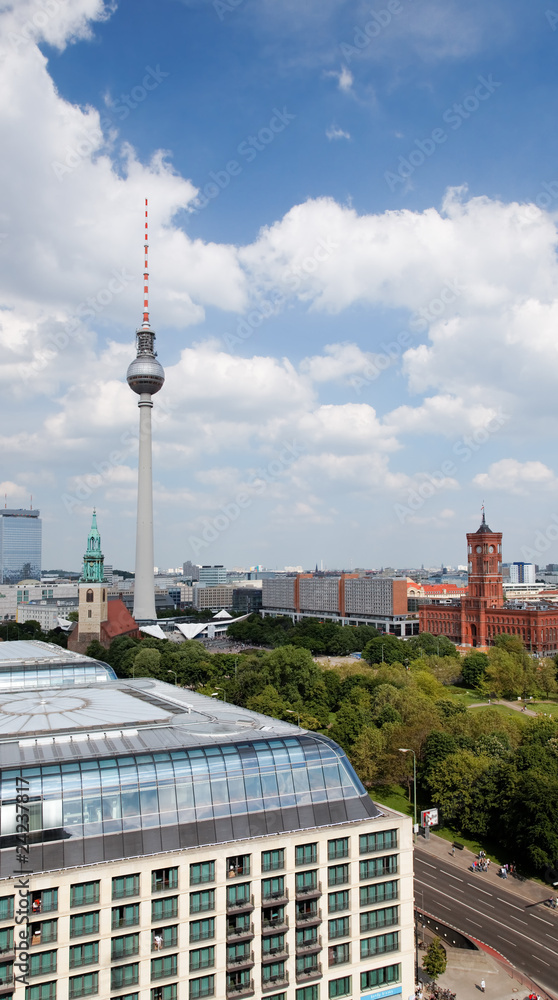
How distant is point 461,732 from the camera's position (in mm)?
74875

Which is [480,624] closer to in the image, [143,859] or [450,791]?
[450,791]

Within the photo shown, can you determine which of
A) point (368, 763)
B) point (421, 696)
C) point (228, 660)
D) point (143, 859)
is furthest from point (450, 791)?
point (228, 660)

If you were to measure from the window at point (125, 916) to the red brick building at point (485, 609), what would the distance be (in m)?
152

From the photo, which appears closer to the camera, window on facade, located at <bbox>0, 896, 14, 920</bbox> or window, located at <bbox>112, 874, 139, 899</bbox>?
window on facade, located at <bbox>0, 896, 14, 920</bbox>

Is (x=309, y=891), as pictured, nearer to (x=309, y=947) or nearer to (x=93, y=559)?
(x=309, y=947)

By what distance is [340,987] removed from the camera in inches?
1377

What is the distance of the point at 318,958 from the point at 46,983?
507 inches

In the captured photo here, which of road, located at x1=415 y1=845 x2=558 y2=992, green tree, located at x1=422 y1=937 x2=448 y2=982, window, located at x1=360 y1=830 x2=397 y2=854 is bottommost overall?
road, located at x1=415 y1=845 x2=558 y2=992

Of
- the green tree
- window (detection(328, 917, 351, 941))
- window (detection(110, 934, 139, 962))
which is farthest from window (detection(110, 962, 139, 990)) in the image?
the green tree

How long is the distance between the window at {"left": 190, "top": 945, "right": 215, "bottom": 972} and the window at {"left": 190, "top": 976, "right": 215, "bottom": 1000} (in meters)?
0.49

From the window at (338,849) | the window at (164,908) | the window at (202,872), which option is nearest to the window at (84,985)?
the window at (164,908)

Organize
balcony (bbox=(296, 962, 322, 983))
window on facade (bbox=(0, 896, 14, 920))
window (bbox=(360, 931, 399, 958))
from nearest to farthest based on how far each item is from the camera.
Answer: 1. window on facade (bbox=(0, 896, 14, 920))
2. balcony (bbox=(296, 962, 322, 983))
3. window (bbox=(360, 931, 399, 958))

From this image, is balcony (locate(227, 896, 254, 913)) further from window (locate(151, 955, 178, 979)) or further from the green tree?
the green tree

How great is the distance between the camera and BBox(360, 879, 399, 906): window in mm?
36000
